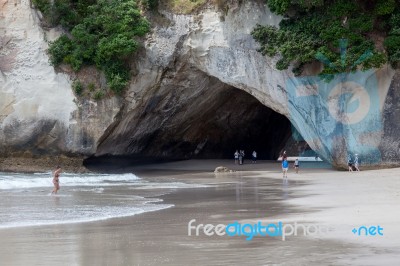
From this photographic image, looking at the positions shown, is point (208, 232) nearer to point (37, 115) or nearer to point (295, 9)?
point (295, 9)

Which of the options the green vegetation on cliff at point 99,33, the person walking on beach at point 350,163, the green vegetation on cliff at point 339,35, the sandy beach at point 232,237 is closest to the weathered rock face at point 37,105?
the green vegetation on cliff at point 99,33

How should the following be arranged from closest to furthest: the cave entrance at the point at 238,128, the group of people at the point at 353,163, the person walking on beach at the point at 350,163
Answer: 1. the group of people at the point at 353,163
2. the person walking on beach at the point at 350,163
3. the cave entrance at the point at 238,128

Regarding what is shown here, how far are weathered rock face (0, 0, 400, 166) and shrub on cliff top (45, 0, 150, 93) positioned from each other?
2.50 feet

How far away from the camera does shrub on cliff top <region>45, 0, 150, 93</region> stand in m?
24.7

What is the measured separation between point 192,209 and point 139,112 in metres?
14.7

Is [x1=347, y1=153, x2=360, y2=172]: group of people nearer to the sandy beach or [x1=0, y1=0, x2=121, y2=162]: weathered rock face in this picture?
the sandy beach

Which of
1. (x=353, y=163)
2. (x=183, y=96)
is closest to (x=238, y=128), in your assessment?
(x=183, y=96)

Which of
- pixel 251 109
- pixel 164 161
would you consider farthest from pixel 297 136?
pixel 164 161

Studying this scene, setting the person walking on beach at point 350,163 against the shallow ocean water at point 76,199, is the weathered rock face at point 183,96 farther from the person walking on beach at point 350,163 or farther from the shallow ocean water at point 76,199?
the shallow ocean water at point 76,199

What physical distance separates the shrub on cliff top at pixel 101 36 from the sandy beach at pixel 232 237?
9.37 meters

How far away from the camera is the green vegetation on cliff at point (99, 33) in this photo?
2467 cm

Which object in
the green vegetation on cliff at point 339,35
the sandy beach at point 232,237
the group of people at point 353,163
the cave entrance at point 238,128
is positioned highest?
the green vegetation on cliff at point 339,35

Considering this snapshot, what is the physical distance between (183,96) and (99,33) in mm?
4553

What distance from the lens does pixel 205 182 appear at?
20641 mm
